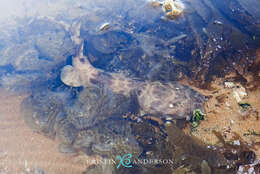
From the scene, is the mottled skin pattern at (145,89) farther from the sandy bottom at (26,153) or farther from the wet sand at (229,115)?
the sandy bottom at (26,153)

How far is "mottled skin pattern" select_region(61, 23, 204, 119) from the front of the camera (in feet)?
14.1

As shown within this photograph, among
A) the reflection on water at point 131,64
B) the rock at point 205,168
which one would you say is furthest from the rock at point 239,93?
the rock at point 205,168

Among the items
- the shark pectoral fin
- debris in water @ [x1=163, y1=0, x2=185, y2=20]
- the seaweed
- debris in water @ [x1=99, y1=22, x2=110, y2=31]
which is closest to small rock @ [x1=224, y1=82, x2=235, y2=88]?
the seaweed

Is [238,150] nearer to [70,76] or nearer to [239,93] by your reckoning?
[239,93]

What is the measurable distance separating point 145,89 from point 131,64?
1.00 meters

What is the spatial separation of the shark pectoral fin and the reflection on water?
0.21 metres

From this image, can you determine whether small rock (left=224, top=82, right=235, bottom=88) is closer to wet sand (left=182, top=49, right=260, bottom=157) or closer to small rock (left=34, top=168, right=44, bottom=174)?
wet sand (left=182, top=49, right=260, bottom=157)

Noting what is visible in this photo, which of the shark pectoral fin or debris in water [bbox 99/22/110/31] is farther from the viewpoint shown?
debris in water [bbox 99/22/110/31]

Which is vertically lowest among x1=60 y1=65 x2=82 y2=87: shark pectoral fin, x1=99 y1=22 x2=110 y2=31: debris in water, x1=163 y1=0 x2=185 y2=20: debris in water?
x1=60 y1=65 x2=82 y2=87: shark pectoral fin

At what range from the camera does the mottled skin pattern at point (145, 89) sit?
14.1 ft

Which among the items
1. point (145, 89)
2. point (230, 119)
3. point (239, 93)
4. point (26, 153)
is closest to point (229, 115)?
point (230, 119)

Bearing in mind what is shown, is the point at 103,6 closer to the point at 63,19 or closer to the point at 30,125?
the point at 63,19

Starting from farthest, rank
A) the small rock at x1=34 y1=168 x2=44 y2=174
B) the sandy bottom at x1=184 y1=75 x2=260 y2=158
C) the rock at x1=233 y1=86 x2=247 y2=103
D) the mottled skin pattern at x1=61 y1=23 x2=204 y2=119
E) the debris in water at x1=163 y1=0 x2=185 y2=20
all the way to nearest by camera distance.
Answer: the debris in water at x1=163 y1=0 x2=185 y2=20
the mottled skin pattern at x1=61 y1=23 x2=204 y2=119
the rock at x1=233 y1=86 x2=247 y2=103
the small rock at x1=34 y1=168 x2=44 y2=174
the sandy bottom at x1=184 y1=75 x2=260 y2=158

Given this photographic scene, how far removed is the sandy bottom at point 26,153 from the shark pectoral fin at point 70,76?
1649 mm
